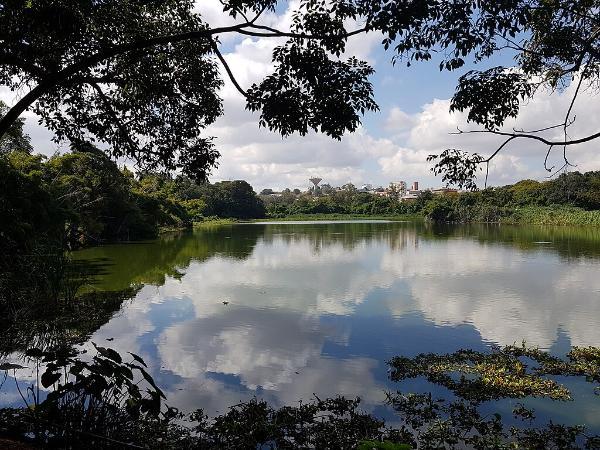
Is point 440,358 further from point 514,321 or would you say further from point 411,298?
point 411,298

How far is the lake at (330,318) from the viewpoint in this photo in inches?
261

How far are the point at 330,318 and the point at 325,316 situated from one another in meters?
0.23

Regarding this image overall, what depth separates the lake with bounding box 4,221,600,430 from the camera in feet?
21.8

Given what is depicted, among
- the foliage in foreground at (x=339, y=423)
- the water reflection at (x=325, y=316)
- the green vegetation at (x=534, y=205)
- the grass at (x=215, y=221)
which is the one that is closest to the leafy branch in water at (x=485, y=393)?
the foliage in foreground at (x=339, y=423)

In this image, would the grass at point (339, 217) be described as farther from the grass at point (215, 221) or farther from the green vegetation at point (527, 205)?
the grass at point (215, 221)

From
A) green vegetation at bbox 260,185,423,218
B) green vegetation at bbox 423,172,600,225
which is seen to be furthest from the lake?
green vegetation at bbox 260,185,423,218

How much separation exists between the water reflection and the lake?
0.12ft

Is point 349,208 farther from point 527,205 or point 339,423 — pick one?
point 339,423

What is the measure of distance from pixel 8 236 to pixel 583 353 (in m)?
10.7

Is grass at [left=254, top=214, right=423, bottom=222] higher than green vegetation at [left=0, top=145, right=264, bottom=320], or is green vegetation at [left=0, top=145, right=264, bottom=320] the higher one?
green vegetation at [left=0, top=145, right=264, bottom=320]

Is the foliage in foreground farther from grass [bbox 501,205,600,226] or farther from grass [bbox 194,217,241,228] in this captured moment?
grass [bbox 194,217,241,228]

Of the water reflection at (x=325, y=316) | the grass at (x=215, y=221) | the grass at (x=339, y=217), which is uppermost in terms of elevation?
the grass at (x=339, y=217)

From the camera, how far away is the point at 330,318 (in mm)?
10523

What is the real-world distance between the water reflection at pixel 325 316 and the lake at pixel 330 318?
36 mm
